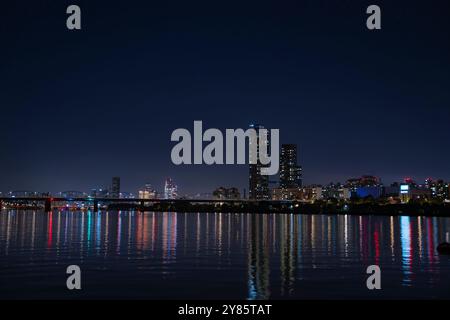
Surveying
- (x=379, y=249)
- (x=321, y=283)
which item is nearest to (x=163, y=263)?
(x=321, y=283)

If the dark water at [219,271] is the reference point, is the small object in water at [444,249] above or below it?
above

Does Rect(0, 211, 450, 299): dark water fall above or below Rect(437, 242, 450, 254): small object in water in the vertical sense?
below

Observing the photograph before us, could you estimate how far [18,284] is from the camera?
27656 millimetres

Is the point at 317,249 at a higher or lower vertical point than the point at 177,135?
lower

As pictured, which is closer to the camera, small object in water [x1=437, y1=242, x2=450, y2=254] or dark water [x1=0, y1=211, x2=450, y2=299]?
dark water [x1=0, y1=211, x2=450, y2=299]

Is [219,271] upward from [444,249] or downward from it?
downward

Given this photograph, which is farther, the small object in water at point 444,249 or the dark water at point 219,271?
the small object in water at point 444,249

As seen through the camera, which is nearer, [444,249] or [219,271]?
[219,271]
